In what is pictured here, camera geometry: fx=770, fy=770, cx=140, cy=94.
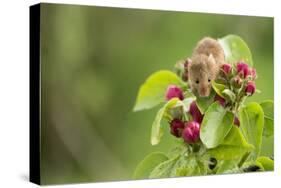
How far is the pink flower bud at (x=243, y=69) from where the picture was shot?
4312 millimetres

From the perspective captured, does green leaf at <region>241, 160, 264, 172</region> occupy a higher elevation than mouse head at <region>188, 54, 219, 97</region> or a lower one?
lower

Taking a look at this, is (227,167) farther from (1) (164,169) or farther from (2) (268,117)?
(2) (268,117)

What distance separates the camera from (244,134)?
435 cm

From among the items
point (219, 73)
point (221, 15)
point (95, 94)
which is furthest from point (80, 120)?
point (221, 15)

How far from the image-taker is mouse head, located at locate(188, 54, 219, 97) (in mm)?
4352

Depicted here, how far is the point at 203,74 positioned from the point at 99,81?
60 centimetres

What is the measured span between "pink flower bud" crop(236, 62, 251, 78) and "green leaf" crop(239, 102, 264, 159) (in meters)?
0.17

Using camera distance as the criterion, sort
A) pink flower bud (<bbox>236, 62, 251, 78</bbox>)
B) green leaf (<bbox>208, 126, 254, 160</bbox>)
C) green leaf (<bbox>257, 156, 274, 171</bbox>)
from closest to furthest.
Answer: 1. green leaf (<bbox>208, 126, 254, 160</bbox>)
2. pink flower bud (<bbox>236, 62, 251, 78</bbox>)
3. green leaf (<bbox>257, 156, 274, 171</bbox>)

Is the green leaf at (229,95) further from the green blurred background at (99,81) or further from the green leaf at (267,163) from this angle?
the green leaf at (267,163)

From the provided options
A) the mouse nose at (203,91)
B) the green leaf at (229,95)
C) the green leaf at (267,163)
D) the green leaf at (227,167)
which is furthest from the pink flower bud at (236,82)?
the green leaf at (267,163)

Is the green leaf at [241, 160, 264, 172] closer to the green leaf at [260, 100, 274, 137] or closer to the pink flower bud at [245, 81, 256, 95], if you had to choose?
the green leaf at [260, 100, 274, 137]

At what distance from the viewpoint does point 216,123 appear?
13.9 ft

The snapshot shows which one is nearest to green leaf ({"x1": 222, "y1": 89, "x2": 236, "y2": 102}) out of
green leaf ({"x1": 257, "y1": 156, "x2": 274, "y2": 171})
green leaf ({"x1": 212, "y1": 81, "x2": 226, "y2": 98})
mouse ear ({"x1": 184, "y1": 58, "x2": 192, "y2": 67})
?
green leaf ({"x1": 212, "y1": 81, "x2": 226, "y2": 98})

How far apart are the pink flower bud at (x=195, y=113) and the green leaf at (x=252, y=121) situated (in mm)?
226
